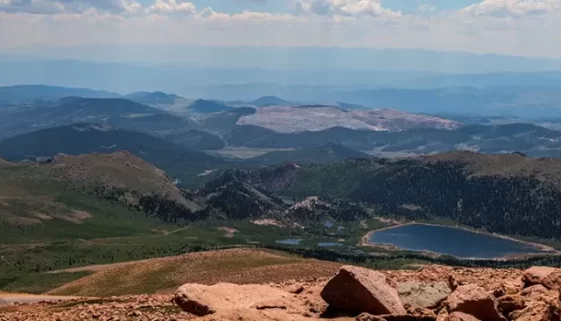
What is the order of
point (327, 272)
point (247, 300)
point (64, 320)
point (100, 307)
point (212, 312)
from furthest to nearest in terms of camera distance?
point (327, 272)
point (100, 307)
point (64, 320)
point (247, 300)
point (212, 312)

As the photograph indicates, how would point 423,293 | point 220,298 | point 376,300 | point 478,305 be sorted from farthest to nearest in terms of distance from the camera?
point 423,293
point 220,298
point 376,300
point 478,305

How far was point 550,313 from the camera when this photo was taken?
2905cm

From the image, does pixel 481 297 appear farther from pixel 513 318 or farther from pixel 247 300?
pixel 247 300

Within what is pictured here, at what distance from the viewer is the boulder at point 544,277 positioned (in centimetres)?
3538

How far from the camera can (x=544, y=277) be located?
120 ft

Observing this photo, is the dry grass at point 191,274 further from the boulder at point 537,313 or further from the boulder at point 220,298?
the boulder at point 537,313

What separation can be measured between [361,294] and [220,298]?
8.05 meters

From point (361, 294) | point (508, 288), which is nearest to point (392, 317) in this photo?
point (361, 294)

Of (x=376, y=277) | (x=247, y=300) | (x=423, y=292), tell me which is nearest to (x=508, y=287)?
(x=423, y=292)

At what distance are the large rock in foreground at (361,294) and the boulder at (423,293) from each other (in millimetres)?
1319

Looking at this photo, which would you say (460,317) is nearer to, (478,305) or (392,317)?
(478,305)

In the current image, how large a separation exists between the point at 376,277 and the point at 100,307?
78.1ft

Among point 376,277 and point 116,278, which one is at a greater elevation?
point 376,277

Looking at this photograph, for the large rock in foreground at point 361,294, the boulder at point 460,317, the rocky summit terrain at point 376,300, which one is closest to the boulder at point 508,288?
the rocky summit terrain at point 376,300
